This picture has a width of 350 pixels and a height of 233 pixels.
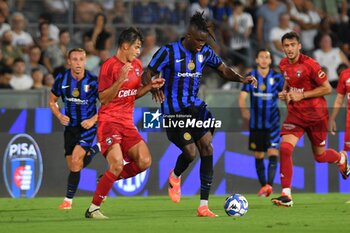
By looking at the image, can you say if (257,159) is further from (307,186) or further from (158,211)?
(158,211)

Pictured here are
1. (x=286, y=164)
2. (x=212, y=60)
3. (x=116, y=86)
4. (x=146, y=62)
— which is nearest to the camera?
(x=116, y=86)

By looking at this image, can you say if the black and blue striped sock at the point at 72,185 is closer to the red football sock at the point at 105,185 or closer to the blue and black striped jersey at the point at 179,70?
the blue and black striped jersey at the point at 179,70

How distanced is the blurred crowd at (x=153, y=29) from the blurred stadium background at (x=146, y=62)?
0.07ft

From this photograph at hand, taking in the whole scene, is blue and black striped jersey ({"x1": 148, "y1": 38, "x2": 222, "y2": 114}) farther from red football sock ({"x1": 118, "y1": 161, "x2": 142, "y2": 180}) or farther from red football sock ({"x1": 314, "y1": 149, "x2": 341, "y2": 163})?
red football sock ({"x1": 314, "y1": 149, "x2": 341, "y2": 163})

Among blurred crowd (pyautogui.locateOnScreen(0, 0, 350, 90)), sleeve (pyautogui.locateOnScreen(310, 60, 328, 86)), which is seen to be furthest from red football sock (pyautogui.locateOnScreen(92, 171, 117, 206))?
blurred crowd (pyautogui.locateOnScreen(0, 0, 350, 90))

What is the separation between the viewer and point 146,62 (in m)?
19.7

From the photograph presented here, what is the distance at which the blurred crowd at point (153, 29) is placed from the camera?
19.5 meters

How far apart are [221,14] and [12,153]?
679 cm

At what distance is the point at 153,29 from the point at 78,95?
6.89 meters

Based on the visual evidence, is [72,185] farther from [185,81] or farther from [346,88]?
[346,88]

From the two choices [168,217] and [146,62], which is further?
[146,62]

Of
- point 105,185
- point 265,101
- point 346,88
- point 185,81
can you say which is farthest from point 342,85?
point 105,185

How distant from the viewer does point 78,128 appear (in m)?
13.8

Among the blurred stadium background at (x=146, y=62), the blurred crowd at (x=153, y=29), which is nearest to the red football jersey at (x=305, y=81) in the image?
the blurred stadium background at (x=146, y=62)
